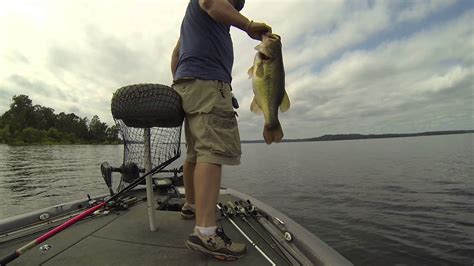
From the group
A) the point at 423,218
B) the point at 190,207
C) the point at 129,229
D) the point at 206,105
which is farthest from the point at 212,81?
the point at 423,218

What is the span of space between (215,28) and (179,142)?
54.9 inches

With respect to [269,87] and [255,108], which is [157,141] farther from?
[269,87]

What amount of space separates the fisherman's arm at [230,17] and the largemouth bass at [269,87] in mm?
331

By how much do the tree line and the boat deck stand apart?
217 feet

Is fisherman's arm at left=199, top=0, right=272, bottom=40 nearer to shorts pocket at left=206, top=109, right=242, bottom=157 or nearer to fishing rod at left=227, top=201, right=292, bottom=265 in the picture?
shorts pocket at left=206, top=109, right=242, bottom=157

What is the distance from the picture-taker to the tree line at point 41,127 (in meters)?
75.5

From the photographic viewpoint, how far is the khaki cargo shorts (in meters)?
2.41

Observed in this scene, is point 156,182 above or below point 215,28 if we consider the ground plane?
below

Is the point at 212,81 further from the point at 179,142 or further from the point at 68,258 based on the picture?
the point at 68,258

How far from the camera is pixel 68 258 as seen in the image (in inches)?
87.8

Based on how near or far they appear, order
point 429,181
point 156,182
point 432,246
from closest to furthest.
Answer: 1. point 156,182
2. point 432,246
3. point 429,181

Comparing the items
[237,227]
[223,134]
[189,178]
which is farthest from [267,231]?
[223,134]

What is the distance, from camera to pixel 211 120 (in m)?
2.45

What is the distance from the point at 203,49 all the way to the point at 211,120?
0.72 metres
